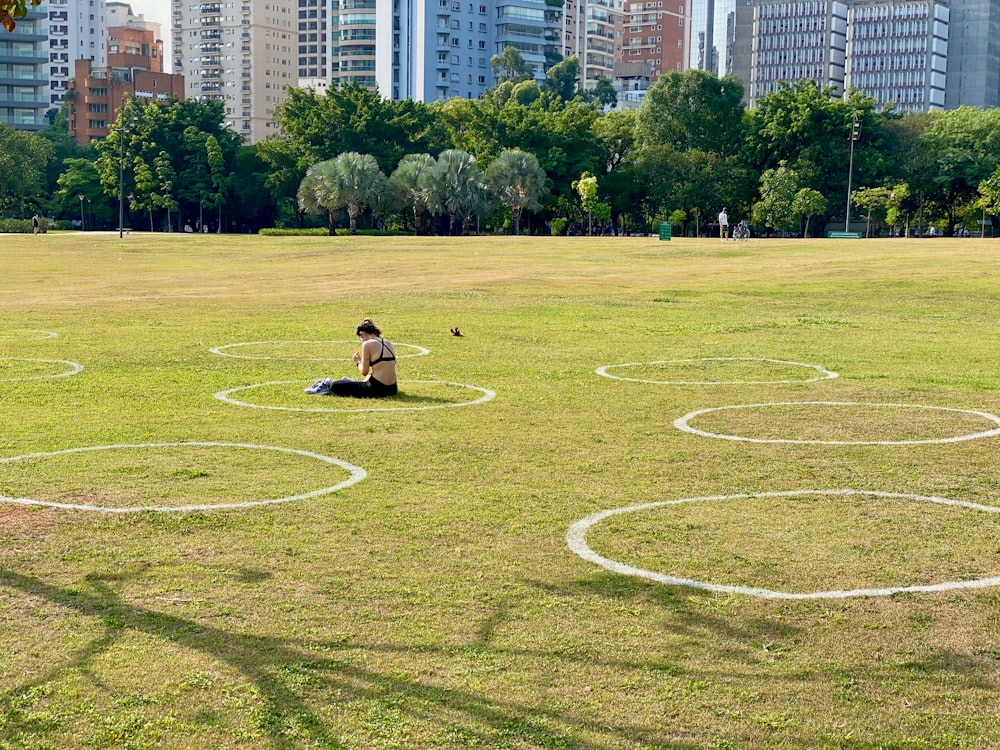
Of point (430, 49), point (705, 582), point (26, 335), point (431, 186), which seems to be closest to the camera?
point (705, 582)

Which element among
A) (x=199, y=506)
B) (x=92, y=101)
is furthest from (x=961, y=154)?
(x=92, y=101)

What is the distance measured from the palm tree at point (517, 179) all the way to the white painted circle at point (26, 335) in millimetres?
66804

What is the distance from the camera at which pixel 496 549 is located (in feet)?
27.6

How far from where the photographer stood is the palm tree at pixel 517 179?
89500 mm

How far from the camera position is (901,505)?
9836 mm

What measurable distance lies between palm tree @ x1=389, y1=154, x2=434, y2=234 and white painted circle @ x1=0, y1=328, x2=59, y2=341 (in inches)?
2527

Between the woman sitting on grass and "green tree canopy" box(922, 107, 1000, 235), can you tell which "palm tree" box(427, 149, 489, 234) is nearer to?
"green tree canopy" box(922, 107, 1000, 235)

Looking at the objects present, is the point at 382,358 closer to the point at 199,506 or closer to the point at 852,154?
the point at 199,506

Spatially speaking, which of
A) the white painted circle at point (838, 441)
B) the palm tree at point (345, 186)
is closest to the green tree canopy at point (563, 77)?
the palm tree at point (345, 186)

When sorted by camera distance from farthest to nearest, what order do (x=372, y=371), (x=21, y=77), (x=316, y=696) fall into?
1. (x=21, y=77)
2. (x=372, y=371)
3. (x=316, y=696)

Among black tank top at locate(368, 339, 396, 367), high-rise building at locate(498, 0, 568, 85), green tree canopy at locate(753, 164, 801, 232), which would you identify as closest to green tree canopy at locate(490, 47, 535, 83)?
high-rise building at locate(498, 0, 568, 85)

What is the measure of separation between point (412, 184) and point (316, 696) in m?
84.1

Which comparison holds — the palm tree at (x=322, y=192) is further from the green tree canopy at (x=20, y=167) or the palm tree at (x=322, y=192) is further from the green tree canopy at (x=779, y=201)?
the green tree canopy at (x=779, y=201)

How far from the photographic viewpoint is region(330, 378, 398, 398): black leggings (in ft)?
51.0
